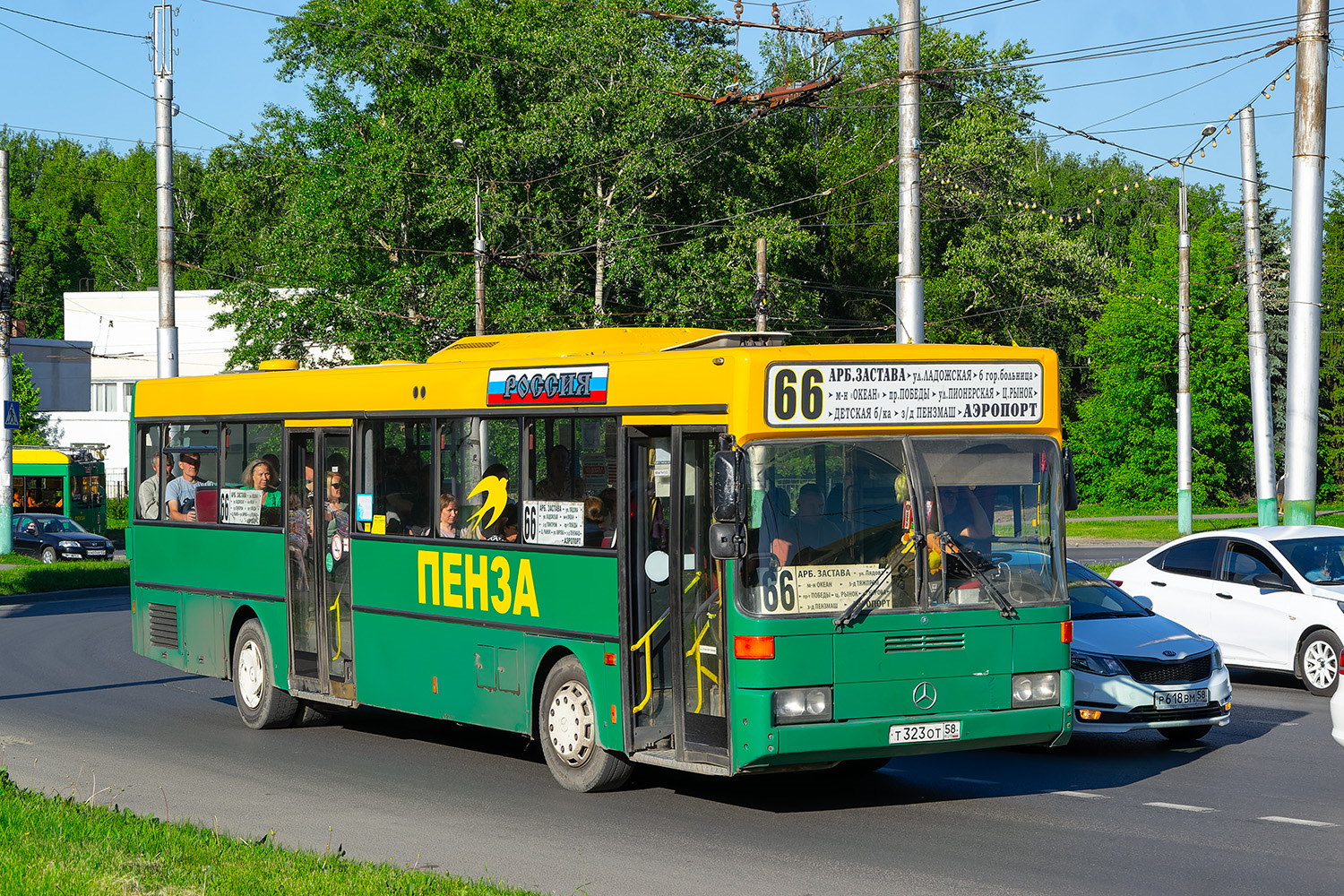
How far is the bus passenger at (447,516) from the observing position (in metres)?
11.9

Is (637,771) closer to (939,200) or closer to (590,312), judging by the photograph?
(590,312)

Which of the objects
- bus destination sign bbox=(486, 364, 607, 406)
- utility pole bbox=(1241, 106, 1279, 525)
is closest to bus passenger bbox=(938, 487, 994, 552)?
bus destination sign bbox=(486, 364, 607, 406)

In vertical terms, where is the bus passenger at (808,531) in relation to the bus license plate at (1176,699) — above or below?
above

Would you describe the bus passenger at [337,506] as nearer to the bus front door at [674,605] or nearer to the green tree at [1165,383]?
the bus front door at [674,605]

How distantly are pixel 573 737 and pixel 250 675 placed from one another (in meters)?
4.80

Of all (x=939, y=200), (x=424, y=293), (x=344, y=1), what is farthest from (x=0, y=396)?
(x=939, y=200)

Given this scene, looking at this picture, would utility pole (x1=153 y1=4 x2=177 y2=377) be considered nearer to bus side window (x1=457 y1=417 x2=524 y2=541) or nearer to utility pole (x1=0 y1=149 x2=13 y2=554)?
utility pole (x1=0 y1=149 x2=13 y2=554)

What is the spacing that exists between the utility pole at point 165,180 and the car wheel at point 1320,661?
55.6 feet

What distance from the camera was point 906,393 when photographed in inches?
380

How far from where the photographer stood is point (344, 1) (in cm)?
5431

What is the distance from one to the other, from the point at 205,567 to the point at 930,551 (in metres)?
8.05

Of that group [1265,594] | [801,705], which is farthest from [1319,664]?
[801,705]

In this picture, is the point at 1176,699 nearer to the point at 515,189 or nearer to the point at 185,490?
the point at 185,490

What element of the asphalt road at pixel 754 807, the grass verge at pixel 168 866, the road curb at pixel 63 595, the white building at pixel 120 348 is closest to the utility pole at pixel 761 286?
the road curb at pixel 63 595
